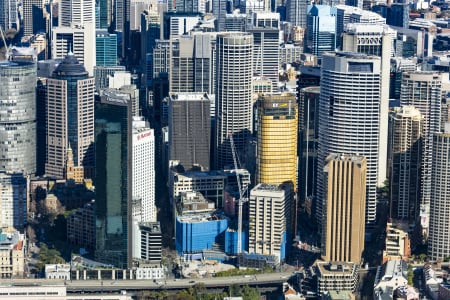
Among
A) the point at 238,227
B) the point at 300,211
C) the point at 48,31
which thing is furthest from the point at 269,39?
the point at 238,227

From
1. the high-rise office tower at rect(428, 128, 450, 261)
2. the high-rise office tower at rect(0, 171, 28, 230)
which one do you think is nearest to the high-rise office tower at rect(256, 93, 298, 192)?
the high-rise office tower at rect(428, 128, 450, 261)

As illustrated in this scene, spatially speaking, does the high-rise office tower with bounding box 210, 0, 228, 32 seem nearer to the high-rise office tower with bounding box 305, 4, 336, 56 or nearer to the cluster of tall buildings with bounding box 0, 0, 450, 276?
the high-rise office tower with bounding box 305, 4, 336, 56

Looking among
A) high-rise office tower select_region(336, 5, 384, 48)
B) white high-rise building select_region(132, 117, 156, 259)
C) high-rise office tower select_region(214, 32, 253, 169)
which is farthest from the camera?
high-rise office tower select_region(336, 5, 384, 48)

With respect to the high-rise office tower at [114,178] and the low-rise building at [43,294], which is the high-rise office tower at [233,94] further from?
the low-rise building at [43,294]

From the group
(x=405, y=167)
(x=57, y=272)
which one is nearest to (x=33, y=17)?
(x=405, y=167)

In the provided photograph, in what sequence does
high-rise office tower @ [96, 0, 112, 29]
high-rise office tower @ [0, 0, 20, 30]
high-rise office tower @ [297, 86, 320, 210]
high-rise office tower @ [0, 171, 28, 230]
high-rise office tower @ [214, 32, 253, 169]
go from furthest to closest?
1. high-rise office tower @ [0, 0, 20, 30]
2. high-rise office tower @ [96, 0, 112, 29]
3. high-rise office tower @ [214, 32, 253, 169]
4. high-rise office tower @ [297, 86, 320, 210]
5. high-rise office tower @ [0, 171, 28, 230]

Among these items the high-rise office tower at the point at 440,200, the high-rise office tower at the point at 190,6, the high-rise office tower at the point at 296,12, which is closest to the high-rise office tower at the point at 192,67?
the high-rise office tower at the point at 440,200

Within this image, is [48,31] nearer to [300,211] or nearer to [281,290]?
[300,211]
